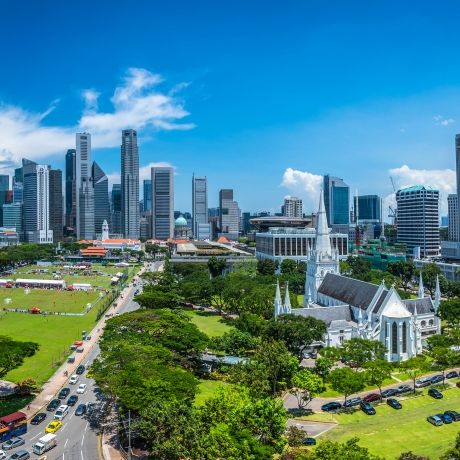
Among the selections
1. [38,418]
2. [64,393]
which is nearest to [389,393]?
[64,393]

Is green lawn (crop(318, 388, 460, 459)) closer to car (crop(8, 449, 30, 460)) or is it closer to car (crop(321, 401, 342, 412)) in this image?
car (crop(321, 401, 342, 412))

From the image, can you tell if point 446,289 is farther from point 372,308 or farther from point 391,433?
point 391,433

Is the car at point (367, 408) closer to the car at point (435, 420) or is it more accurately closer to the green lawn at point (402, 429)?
the green lawn at point (402, 429)

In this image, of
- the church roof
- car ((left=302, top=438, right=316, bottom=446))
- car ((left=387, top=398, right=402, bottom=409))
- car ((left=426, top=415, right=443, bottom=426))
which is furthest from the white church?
car ((left=302, top=438, right=316, bottom=446))

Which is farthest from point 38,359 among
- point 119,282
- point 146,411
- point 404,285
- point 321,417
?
point 404,285

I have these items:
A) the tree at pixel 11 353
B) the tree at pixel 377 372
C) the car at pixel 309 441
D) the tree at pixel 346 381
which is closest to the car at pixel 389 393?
the tree at pixel 377 372
